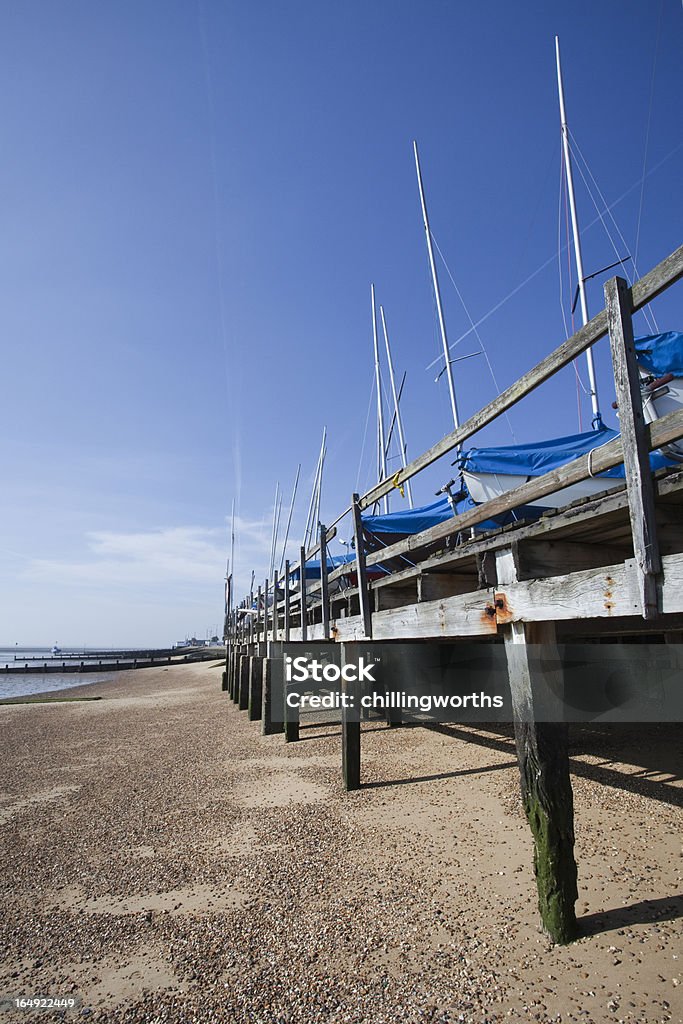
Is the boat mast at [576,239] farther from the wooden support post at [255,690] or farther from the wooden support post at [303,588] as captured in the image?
the wooden support post at [255,690]

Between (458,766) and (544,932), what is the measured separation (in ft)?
18.5

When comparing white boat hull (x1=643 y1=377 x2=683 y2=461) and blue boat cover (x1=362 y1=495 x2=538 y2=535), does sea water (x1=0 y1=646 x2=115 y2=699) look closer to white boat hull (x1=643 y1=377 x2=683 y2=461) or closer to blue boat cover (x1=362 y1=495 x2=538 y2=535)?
blue boat cover (x1=362 y1=495 x2=538 y2=535)

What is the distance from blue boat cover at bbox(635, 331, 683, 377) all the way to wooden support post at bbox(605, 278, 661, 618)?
215 cm

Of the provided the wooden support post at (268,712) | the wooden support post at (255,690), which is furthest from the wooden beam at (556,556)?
the wooden support post at (255,690)

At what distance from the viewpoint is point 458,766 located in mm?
10305

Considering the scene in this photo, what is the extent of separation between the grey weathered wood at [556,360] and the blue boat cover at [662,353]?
5.98ft

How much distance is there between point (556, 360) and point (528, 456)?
4310 millimetres

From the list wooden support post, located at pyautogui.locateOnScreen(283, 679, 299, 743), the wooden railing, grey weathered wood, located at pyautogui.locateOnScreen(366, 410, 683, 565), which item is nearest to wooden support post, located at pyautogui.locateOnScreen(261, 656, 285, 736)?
wooden support post, located at pyautogui.locateOnScreen(283, 679, 299, 743)

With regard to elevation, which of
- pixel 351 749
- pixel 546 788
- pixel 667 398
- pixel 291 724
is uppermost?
pixel 667 398

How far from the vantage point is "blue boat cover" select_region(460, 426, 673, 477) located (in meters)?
7.98

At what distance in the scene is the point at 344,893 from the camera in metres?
5.88

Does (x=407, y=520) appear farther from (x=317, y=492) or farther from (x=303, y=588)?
(x=317, y=492)

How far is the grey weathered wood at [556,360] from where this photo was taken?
3.28 metres

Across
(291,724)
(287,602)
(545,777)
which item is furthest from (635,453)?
(291,724)
